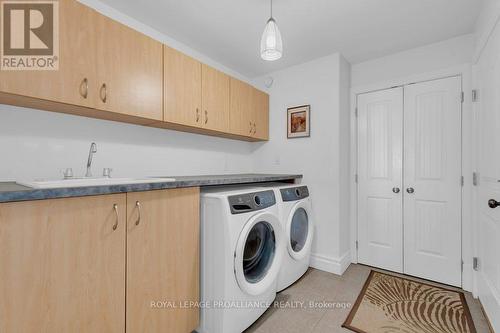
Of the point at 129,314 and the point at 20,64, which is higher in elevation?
the point at 20,64

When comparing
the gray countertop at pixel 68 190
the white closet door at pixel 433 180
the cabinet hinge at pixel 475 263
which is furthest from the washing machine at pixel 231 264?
the cabinet hinge at pixel 475 263

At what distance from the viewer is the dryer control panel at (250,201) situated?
145 centimetres

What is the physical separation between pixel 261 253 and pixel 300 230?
25.8 inches

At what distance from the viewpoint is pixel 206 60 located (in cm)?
256

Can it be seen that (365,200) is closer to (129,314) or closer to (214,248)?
(214,248)

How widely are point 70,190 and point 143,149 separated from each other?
1.11 m

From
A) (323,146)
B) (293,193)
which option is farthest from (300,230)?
(323,146)

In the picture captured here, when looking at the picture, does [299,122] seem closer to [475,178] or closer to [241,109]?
[241,109]

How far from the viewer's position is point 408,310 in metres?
1.77

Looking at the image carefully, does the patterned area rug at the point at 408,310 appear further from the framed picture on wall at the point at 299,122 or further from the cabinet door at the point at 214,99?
the cabinet door at the point at 214,99

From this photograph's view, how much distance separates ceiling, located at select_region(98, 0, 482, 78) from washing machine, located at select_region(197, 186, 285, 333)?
1.45m

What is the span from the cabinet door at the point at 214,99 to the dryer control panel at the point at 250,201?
34.6 inches

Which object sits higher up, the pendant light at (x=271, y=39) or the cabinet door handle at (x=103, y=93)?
the pendant light at (x=271, y=39)

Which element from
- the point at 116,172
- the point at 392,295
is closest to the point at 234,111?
the point at 116,172
